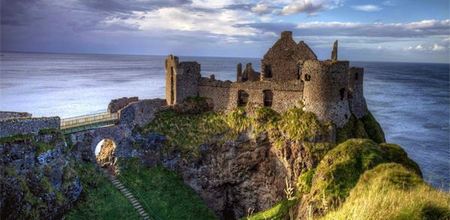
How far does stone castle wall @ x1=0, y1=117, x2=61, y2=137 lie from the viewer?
1240 inches

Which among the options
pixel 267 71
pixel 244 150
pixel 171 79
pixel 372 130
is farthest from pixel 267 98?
pixel 372 130

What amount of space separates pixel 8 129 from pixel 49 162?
12.4 ft

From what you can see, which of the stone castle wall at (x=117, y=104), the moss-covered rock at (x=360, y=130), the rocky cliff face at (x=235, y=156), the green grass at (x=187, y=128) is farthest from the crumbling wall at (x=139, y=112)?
the moss-covered rock at (x=360, y=130)

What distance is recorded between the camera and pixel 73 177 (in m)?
34.5

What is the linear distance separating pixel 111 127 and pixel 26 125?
26.7 ft

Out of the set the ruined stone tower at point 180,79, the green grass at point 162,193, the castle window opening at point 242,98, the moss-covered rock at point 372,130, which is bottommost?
the green grass at point 162,193

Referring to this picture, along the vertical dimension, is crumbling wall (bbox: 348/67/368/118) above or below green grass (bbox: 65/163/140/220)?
above

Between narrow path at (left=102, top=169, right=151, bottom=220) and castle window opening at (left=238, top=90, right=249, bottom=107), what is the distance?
1446 cm

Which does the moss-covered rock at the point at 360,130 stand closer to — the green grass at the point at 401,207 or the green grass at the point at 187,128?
the green grass at the point at 187,128

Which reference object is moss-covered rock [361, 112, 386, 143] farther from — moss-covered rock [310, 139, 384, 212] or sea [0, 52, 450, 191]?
moss-covered rock [310, 139, 384, 212]

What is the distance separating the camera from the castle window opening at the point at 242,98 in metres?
45.0

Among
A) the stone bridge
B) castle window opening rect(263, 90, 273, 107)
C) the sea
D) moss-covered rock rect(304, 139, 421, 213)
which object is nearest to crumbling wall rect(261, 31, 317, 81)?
castle window opening rect(263, 90, 273, 107)

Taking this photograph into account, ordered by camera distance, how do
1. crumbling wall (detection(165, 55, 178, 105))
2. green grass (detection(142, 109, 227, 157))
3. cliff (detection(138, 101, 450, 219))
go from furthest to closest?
1. crumbling wall (detection(165, 55, 178, 105))
2. green grass (detection(142, 109, 227, 157))
3. cliff (detection(138, 101, 450, 219))

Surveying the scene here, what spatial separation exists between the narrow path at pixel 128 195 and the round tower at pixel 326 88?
1717cm
